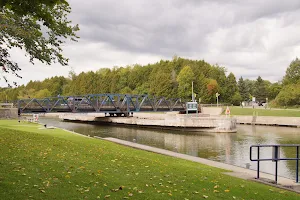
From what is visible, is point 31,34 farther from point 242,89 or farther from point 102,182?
point 242,89

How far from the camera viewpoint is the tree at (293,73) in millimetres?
90081

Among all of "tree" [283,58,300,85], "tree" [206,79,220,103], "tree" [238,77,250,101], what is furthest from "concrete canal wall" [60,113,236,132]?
"tree" [238,77,250,101]

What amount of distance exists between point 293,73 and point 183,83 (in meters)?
32.1

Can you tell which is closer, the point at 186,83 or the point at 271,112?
the point at 271,112

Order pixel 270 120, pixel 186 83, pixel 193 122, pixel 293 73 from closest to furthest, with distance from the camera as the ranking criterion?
1. pixel 193 122
2. pixel 270 120
3. pixel 293 73
4. pixel 186 83

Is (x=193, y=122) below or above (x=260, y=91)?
below

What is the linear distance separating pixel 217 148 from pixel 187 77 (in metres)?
62.3

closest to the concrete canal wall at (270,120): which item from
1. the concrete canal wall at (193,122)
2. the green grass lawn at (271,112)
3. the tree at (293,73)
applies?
the green grass lawn at (271,112)

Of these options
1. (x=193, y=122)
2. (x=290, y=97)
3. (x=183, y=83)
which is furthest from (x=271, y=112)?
(x=183, y=83)

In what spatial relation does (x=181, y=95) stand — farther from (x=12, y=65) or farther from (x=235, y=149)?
(x=12, y=65)

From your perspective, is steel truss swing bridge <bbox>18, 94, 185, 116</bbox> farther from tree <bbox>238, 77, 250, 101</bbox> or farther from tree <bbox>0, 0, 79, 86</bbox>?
tree <bbox>238, 77, 250, 101</bbox>

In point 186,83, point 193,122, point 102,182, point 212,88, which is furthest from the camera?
point 212,88

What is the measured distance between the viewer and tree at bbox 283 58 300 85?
90081mm

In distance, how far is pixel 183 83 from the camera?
304 feet
